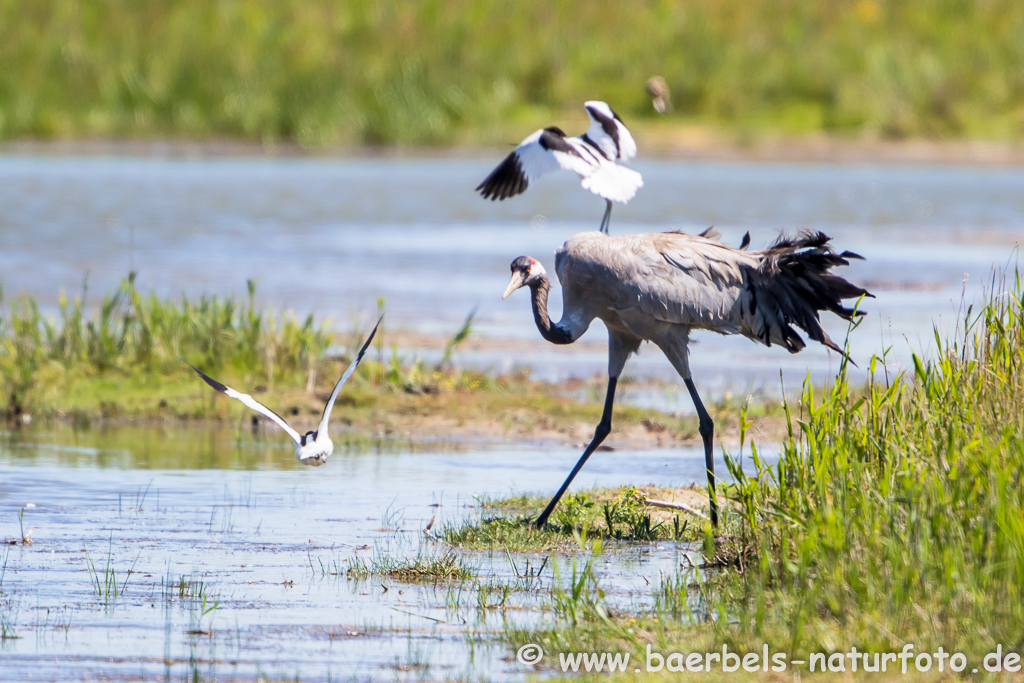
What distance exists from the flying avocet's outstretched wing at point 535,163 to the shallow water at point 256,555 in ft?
5.25

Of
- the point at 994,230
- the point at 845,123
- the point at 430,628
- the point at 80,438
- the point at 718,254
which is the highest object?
the point at 845,123

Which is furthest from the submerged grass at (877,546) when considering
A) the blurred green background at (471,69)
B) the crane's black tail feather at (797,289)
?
the blurred green background at (471,69)

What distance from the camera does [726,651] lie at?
515 cm

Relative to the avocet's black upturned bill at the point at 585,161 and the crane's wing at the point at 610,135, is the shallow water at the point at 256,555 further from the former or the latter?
the crane's wing at the point at 610,135

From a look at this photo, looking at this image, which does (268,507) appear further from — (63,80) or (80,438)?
(63,80)

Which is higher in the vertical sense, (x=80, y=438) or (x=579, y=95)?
(x=579, y=95)

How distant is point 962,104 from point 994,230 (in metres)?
8.38

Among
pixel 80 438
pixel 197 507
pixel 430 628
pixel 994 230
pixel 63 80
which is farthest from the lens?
pixel 63 80

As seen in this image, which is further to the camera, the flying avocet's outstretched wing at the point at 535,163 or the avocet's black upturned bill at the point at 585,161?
the flying avocet's outstretched wing at the point at 535,163

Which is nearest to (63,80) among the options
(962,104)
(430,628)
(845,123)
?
(845,123)

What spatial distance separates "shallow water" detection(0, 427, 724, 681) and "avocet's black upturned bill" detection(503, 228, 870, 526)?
3.37 feet

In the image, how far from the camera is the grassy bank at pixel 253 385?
398 inches

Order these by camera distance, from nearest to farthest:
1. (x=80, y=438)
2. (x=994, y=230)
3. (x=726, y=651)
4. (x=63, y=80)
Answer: (x=726, y=651)
(x=80, y=438)
(x=994, y=230)
(x=63, y=80)

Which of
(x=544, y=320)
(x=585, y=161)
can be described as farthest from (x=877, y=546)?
(x=585, y=161)
